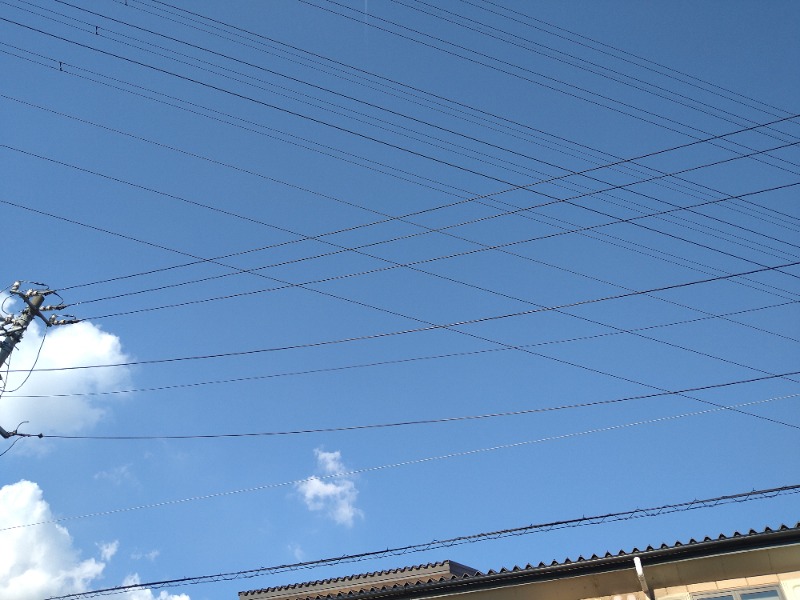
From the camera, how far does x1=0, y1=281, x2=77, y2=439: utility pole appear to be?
537 inches

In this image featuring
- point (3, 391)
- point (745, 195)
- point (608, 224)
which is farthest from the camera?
point (3, 391)

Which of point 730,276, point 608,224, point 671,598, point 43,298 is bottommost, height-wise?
point 671,598

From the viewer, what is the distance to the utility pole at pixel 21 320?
13.6 m

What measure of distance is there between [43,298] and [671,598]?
14306 mm

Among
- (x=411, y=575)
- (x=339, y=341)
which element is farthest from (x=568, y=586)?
(x=411, y=575)

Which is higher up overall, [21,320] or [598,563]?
[21,320]

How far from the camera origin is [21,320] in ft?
45.7

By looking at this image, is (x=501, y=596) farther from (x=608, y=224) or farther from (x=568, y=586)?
(x=608, y=224)

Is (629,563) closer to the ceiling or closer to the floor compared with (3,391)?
closer to the floor

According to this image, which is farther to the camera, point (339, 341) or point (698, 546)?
point (339, 341)

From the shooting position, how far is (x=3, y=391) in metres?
13.6

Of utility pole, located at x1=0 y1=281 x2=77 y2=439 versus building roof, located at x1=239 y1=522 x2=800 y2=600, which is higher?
utility pole, located at x1=0 y1=281 x2=77 y2=439

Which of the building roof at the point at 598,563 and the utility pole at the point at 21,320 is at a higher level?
the utility pole at the point at 21,320

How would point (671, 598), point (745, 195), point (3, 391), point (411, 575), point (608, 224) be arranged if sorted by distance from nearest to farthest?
point (745, 195) < point (671, 598) < point (608, 224) < point (3, 391) < point (411, 575)
